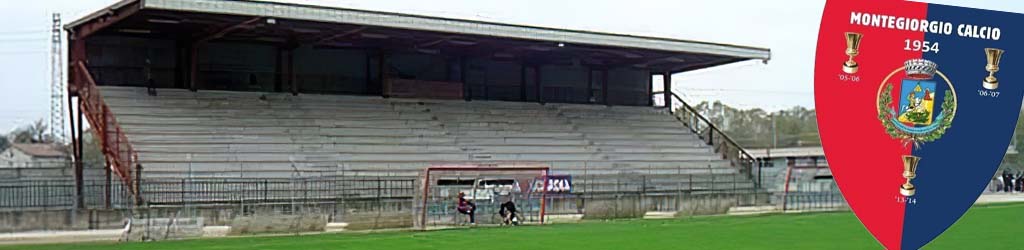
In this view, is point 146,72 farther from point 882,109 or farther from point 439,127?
point 882,109

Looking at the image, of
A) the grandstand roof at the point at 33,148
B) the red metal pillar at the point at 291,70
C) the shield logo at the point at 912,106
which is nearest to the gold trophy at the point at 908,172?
the shield logo at the point at 912,106

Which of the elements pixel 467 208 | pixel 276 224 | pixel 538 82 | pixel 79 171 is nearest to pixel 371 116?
pixel 538 82

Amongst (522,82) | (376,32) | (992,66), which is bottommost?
(992,66)

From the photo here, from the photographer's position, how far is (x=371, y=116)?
37.8m

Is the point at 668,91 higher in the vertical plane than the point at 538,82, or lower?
lower

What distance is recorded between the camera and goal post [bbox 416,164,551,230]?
2844cm

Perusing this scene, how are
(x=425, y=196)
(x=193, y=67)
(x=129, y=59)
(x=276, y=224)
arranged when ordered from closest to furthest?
(x=276, y=224) → (x=425, y=196) → (x=129, y=59) → (x=193, y=67)

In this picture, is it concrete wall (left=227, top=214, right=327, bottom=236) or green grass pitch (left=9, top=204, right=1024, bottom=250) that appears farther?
concrete wall (left=227, top=214, right=327, bottom=236)

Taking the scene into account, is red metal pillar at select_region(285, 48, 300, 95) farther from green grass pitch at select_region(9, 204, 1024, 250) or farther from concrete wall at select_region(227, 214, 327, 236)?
green grass pitch at select_region(9, 204, 1024, 250)

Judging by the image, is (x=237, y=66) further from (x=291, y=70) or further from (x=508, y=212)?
(x=508, y=212)

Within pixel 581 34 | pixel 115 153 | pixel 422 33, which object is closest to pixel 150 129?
pixel 115 153

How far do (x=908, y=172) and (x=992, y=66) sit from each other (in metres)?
0.81

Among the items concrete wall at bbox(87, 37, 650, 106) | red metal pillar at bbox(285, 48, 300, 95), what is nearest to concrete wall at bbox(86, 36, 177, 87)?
concrete wall at bbox(87, 37, 650, 106)

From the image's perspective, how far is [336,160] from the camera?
34.2 meters
